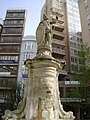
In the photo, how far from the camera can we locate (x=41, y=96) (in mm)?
7590

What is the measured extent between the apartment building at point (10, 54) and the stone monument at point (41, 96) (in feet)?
73.2

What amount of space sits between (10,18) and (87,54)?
1269 inches

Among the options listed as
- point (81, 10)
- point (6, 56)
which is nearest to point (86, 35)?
point (81, 10)

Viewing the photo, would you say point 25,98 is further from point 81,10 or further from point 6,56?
point 81,10

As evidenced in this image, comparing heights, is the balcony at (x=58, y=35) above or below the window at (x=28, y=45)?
above

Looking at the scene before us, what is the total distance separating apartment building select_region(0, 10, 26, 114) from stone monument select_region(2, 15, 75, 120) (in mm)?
22312

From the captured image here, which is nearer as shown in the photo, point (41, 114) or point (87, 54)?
point (41, 114)

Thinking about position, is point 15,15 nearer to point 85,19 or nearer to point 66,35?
point 66,35

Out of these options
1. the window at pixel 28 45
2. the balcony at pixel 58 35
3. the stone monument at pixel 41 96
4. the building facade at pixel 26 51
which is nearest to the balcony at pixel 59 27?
the balcony at pixel 58 35

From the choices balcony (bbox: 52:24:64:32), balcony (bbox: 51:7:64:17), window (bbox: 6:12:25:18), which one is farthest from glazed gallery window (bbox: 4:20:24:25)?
Result: balcony (bbox: 52:24:64:32)

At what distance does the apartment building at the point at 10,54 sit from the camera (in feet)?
104

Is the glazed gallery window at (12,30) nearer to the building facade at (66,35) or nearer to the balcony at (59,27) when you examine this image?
the building facade at (66,35)

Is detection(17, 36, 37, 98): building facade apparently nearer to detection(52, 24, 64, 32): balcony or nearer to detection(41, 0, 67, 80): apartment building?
detection(41, 0, 67, 80): apartment building

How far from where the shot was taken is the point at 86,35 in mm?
42156
